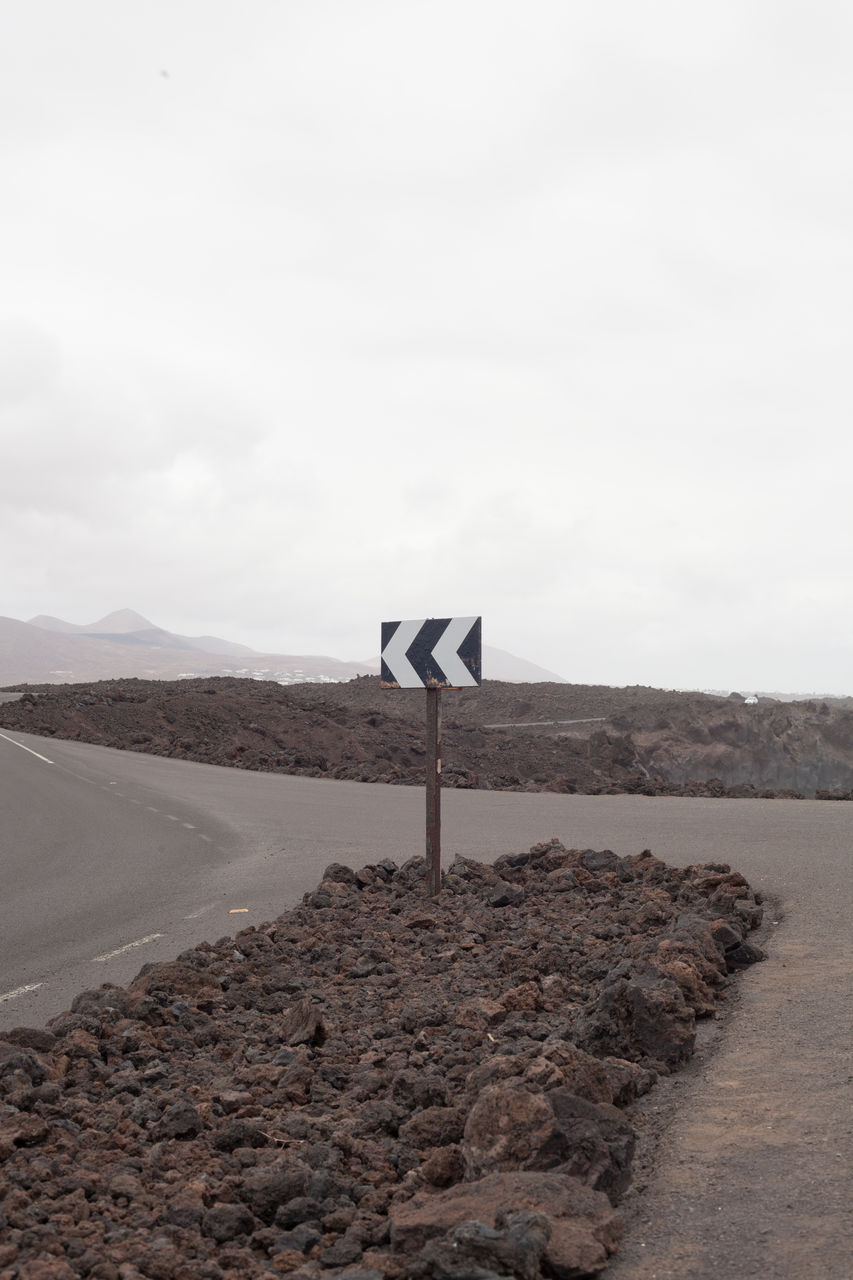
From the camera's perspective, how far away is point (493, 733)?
42.5 meters

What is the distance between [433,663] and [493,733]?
32.9 m

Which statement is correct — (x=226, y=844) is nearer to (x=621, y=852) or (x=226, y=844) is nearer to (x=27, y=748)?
(x=621, y=852)

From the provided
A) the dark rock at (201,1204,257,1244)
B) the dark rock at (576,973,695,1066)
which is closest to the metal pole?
the dark rock at (576,973,695,1066)

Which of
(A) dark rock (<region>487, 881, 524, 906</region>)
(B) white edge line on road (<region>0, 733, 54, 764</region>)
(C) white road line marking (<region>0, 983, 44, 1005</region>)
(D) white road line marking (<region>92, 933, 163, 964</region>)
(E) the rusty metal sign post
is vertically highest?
(E) the rusty metal sign post

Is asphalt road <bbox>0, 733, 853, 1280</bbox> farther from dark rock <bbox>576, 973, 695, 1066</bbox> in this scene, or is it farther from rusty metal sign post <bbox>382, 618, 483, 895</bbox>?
rusty metal sign post <bbox>382, 618, 483, 895</bbox>

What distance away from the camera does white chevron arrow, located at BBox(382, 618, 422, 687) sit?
10023 millimetres

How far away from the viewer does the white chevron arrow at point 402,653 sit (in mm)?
10023

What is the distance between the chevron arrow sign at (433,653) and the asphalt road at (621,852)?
281 centimetres

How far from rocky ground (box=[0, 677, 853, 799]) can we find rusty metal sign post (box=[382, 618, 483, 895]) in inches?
469

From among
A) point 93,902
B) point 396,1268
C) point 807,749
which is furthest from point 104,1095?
point 807,749

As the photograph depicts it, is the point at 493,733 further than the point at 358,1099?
Yes

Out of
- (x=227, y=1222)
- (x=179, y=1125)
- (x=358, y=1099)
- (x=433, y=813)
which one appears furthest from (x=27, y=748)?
(x=227, y=1222)

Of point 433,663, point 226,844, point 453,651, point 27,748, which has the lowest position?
point 226,844

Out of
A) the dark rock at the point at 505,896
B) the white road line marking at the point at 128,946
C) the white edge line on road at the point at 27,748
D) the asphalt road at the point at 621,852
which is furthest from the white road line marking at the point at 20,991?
the white edge line on road at the point at 27,748
